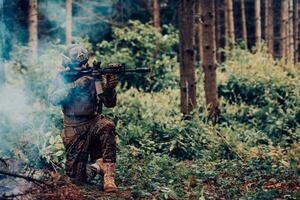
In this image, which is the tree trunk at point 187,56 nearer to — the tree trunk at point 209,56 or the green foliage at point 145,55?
the tree trunk at point 209,56

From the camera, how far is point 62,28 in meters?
22.8

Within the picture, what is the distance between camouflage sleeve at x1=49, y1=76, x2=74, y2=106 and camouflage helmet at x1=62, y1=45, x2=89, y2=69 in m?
0.28

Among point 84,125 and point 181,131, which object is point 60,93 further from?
point 181,131

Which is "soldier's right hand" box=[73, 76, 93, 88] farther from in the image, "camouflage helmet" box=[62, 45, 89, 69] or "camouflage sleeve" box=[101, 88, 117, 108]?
"camouflage sleeve" box=[101, 88, 117, 108]

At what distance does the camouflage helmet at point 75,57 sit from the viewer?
6.99 meters

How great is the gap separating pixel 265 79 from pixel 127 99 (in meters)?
3.91

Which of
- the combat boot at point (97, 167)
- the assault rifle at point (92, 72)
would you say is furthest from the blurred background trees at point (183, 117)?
the assault rifle at point (92, 72)

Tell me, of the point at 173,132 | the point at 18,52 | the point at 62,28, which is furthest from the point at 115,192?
the point at 62,28

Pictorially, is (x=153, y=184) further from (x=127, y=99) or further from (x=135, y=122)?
(x=127, y=99)

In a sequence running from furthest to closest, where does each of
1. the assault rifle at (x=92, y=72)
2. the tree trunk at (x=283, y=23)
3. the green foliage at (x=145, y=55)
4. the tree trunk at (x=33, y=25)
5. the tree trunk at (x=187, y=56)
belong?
the tree trunk at (x=283, y=23)
the green foliage at (x=145, y=55)
the tree trunk at (x=33, y=25)
the tree trunk at (x=187, y=56)
the assault rifle at (x=92, y=72)

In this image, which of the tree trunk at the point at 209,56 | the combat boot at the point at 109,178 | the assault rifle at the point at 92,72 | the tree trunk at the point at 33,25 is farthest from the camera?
the tree trunk at the point at 33,25

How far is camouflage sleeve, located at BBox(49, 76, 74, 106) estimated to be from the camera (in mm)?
6914

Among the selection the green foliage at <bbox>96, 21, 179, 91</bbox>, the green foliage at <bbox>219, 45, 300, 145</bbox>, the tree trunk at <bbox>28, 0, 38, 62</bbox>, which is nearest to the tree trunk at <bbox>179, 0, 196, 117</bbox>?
the green foliage at <bbox>219, 45, 300, 145</bbox>

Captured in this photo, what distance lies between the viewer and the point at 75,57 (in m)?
6.98
